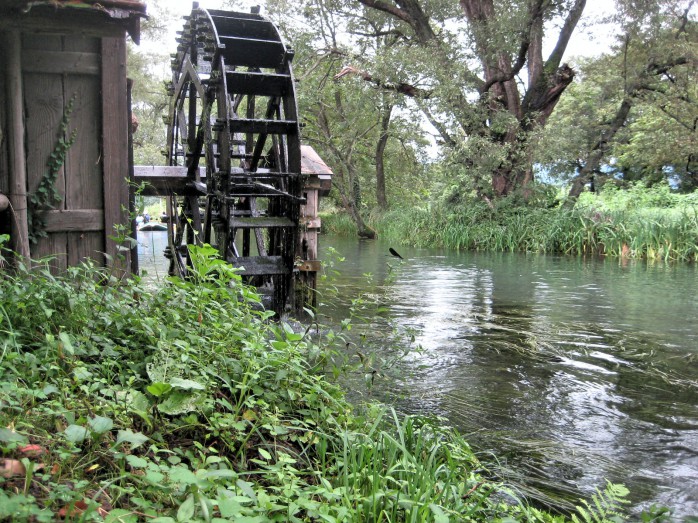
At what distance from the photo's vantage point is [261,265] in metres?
7.34

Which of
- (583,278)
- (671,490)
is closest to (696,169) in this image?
(583,278)

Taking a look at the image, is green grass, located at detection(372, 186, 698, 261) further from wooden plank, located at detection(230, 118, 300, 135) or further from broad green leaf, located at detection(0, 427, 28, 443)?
broad green leaf, located at detection(0, 427, 28, 443)

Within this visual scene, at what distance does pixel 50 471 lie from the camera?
2111mm

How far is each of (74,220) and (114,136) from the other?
0.68 metres

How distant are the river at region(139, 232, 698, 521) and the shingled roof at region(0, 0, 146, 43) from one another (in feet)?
5.15

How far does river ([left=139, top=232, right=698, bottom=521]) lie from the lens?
363cm

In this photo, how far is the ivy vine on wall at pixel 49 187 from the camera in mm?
4465

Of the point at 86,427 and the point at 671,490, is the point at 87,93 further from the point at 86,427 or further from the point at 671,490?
the point at 671,490

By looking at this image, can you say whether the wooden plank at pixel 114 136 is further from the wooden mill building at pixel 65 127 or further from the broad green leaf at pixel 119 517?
the broad green leaf at pixel 119 517

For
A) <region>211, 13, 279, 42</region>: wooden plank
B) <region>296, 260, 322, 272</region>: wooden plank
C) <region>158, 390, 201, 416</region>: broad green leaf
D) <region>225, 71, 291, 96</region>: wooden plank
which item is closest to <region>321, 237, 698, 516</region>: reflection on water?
<region>296, 260, 322, 272</region>: wooden plank

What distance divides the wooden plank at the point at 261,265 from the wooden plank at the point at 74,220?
97.4 inches

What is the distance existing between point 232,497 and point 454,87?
1598 centimetres

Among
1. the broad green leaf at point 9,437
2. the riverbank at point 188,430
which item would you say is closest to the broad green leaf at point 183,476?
the riverbank at point 188,430

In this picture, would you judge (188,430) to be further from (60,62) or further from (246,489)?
(60,62)
